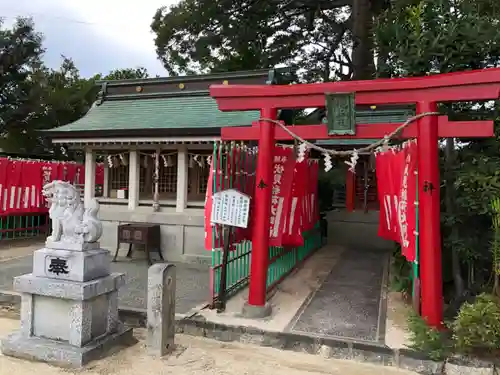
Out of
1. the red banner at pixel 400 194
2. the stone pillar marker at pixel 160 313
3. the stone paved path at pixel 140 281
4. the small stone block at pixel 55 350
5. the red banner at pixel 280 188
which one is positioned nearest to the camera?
the small stone block at pixel 55 350

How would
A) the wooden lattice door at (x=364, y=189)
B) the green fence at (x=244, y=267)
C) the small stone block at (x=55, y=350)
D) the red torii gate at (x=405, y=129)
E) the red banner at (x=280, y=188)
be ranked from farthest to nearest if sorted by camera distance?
the wooden lattice door at (x=364, y=189)
the red banner at (x=280, y=188)
the green fence at (x=244, y=267)
the red torii gate at (x=405, y=129)
the small stone block at (x=55, y=350)

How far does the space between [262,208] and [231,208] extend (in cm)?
51

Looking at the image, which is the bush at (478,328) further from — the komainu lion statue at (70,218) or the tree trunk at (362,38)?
the tree trunk at (362,38)

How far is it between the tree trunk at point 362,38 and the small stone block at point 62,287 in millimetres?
14961

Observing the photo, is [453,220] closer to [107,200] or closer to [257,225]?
[257,225]

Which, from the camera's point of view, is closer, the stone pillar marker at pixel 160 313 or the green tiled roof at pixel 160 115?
the stone pillar marker at pixel 160 313

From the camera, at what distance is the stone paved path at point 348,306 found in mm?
6090

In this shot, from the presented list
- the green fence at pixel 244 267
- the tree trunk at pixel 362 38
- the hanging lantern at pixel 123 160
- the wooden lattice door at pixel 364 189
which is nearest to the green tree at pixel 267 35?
the tree trunk at pixel 362 38

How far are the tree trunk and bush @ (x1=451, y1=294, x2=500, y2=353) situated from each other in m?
13.8

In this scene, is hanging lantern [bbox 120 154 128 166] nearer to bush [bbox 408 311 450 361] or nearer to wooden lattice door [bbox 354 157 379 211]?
wooden lattice door [bbox 354 157 379 211]

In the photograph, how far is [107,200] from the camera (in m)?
12.6

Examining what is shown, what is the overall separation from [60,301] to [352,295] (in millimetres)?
5336

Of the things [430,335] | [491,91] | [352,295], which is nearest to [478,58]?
[491,91]

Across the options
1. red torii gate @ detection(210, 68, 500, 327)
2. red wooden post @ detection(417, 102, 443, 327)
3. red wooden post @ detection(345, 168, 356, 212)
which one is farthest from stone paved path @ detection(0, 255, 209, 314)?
red wooden post @ detection(345, 168, 356, 212)
